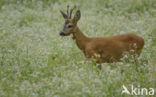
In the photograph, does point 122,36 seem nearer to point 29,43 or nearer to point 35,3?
point 29,43

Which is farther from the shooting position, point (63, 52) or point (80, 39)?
point (63, 52)

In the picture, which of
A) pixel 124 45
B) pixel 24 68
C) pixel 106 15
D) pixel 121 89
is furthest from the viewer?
pixel 106 15

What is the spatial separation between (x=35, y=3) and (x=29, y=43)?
5439mm

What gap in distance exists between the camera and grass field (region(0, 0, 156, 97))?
5574 millimetres

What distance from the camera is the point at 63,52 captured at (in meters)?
7.65

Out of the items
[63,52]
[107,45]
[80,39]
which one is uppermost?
[80,39]

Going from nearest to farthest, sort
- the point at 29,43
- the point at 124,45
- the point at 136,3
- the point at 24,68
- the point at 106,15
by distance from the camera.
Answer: the point at 24,68 → the point at 124,45 → the point at 29,43 → the point at 106,15 → the point at 136,3

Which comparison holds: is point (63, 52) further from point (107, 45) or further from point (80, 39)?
point (107, 45)

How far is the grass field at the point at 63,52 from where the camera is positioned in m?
5.57

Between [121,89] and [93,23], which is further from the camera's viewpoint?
[93,23]

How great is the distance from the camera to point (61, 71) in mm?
6414

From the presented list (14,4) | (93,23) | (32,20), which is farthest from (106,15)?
(14,4)

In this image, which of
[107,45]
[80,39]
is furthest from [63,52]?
[107,45]

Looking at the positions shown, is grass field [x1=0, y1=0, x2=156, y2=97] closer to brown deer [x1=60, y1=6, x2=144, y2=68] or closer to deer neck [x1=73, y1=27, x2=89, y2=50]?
brown deer [x1=60, y1=6, x2=144, y2=68]
